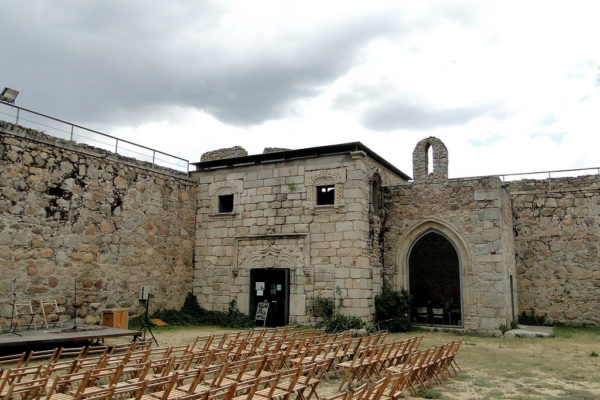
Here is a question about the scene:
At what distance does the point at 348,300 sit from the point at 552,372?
5644mm

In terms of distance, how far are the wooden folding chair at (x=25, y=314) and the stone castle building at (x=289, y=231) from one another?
0.88 ft

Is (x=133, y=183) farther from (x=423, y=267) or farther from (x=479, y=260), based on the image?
(x=423, y=267)

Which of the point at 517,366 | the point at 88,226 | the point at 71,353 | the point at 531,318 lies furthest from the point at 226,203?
the point at 531,318

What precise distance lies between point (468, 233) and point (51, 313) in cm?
1088

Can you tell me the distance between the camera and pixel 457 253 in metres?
13.3

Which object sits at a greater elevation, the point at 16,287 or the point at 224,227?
the point at 224,227

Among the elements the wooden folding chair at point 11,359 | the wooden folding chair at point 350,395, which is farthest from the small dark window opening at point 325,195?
the wooden folding chair at point 350,395

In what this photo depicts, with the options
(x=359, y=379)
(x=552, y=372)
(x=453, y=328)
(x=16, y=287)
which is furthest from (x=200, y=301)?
(x=552, y=372)

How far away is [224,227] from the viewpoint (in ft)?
49.4

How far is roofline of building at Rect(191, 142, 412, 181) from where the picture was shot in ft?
44.8

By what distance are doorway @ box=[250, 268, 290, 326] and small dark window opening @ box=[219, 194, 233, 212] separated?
2.36 meters

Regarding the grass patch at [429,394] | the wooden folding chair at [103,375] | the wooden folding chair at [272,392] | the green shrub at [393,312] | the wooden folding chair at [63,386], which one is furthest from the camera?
the green shrub at [393,312]

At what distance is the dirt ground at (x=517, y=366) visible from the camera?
21.7ft

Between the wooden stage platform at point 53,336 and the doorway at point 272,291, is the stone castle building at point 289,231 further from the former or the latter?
the wooden stage platform at point 53,336
